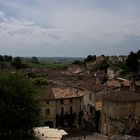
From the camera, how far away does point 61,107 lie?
6047 centimetres

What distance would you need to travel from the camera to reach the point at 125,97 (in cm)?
5131

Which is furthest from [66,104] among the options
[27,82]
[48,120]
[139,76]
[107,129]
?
[139,76]

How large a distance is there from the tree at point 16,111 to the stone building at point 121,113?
13.9 meters

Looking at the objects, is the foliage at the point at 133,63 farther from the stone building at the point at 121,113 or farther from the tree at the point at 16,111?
the tree at the point at 16,111

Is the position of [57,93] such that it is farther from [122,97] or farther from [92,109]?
[122,97]

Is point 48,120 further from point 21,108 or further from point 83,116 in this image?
point 21,108

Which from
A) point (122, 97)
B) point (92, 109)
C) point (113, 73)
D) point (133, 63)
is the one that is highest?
point (133, 63)

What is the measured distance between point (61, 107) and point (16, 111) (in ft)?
74.1

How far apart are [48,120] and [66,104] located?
4.24 meters

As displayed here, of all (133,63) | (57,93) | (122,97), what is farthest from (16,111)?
(133,63)

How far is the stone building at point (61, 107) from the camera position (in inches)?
2331

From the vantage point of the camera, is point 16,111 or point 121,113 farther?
point 121,113

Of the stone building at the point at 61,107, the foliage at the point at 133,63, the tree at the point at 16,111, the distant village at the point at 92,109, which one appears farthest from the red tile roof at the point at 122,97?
the foliage at the point at 133,63

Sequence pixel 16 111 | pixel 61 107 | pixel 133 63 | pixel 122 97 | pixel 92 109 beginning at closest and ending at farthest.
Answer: pixel 16 111
pixel 122 97
pixel 61 107
pixel 92 109
pixel 133 63
